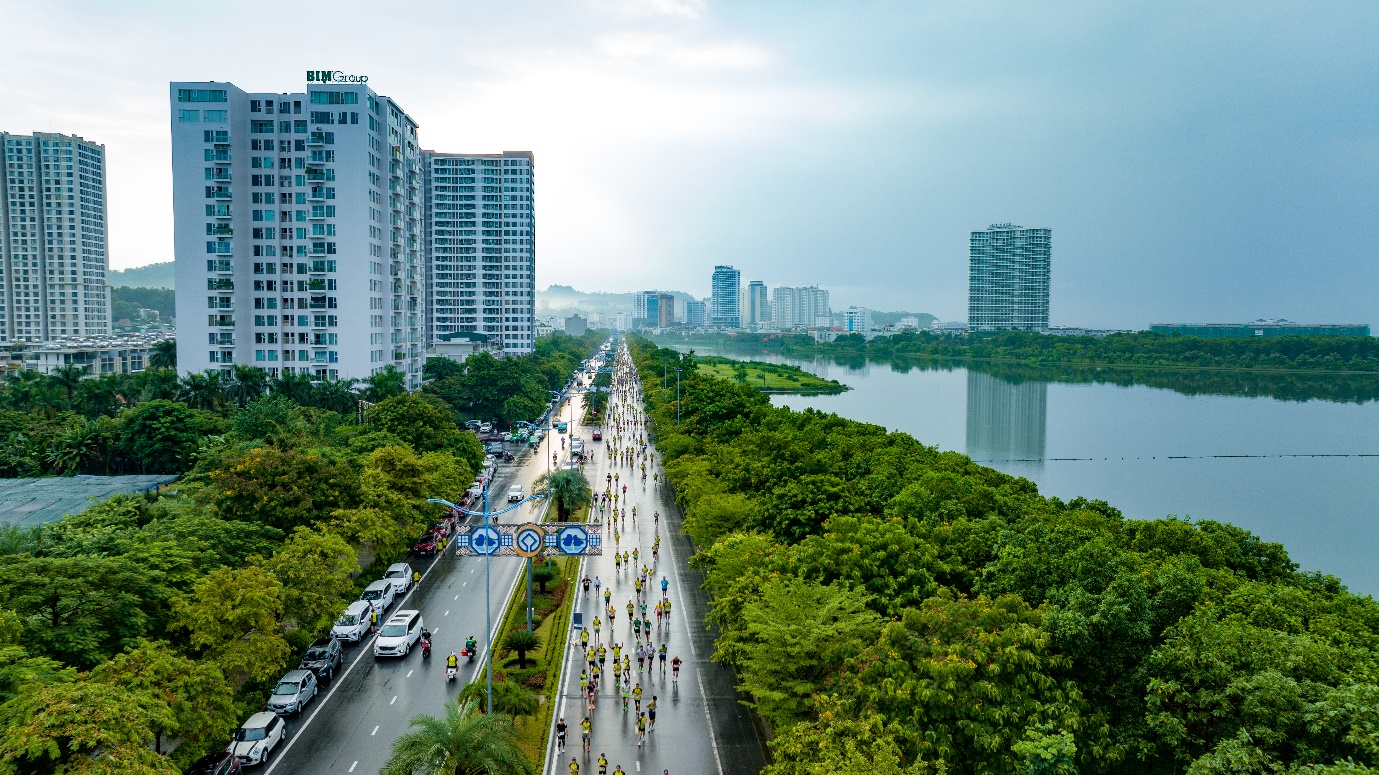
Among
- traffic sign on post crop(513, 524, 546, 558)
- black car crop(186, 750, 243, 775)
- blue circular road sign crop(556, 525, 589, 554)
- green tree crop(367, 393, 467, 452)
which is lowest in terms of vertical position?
black car crop(186, 750, 243, 775)

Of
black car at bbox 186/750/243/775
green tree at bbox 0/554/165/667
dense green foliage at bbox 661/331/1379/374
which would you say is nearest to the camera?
green tree at bbox 0/554/165/667

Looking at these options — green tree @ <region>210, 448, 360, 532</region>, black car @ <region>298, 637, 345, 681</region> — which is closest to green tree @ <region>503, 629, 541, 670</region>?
black car @ <region>298, 637, 345, 681</region>

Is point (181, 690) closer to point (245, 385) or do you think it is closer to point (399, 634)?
point (399, 634)

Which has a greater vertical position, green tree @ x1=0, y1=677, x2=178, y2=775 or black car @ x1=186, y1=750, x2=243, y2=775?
green tree @ x1=0, y1=677, x2=178, y2=775

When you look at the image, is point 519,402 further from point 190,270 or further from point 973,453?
point 973,453

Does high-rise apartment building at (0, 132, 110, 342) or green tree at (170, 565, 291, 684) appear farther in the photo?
high-rise apartment building at (0, 132, 110, 342)

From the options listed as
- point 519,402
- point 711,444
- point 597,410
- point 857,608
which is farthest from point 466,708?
point 597,410

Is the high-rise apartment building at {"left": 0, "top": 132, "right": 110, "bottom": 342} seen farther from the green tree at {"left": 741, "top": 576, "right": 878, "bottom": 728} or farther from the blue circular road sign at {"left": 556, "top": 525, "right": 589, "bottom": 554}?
the green tree at {"left": 741, "top": 576, "right": 878, "bottom": 728}
